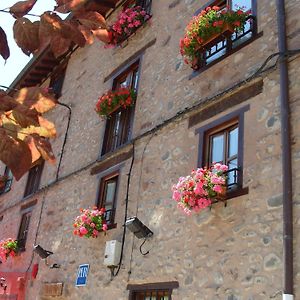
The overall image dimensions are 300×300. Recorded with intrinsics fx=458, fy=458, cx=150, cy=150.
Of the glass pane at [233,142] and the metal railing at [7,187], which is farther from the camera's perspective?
the metal railing at [7,187]

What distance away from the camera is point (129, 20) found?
1022 cm

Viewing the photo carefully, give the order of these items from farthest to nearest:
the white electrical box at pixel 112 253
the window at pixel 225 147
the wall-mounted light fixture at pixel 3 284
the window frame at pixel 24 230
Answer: the window frame at pixel 24 230 → the wall-mounted light fixture at pixel 3 284 → the white electrical box at pixel 112 253 → the window at pixel 225 147

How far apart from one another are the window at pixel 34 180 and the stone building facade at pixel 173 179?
36.3 inches

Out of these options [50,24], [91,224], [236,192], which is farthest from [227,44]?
[50,24]

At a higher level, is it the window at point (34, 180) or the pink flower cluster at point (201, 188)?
the window at point (34, 180)

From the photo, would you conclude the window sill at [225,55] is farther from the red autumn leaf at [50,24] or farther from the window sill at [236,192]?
the red autumn leaf at [50,24]

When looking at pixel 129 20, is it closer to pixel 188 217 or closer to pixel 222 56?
pixel 222 56

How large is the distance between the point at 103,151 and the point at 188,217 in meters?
3.73

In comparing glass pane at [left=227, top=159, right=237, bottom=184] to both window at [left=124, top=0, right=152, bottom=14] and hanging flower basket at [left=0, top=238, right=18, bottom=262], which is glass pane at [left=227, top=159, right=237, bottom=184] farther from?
hanging flower basket at [left=0, top=238, right=18, bottom=262]

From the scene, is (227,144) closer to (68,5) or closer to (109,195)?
(109,195)

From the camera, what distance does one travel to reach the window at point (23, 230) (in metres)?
11.7

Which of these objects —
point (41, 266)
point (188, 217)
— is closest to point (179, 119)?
point (188, 217)

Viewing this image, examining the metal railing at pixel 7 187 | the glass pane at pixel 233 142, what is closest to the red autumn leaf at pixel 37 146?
the glass pane at pixel 233 142

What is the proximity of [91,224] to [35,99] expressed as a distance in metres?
6.48
